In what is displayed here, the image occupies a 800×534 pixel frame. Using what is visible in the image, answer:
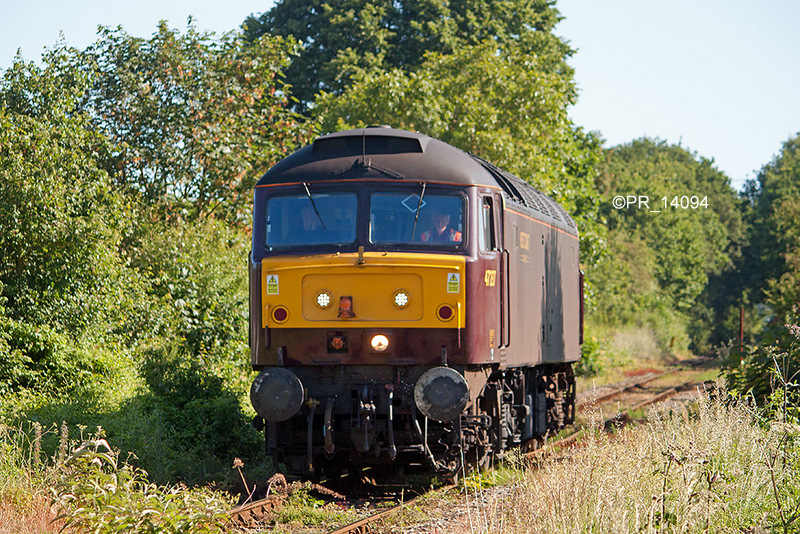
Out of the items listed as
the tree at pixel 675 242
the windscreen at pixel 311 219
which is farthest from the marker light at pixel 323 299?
the tree at pixel 675 242

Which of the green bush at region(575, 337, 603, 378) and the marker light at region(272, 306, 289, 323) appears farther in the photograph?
the green bush at region(575, 337, 603, 378)

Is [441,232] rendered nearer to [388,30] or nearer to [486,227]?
[486,227]

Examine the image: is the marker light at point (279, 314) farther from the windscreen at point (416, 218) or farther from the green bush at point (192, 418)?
the green bush at point (192, 418)

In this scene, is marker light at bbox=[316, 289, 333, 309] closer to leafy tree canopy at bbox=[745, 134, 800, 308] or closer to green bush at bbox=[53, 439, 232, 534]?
green bush at bbox=[53, 439, 232, 534]

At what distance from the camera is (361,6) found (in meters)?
33.8

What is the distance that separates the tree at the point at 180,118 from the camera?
2050cm

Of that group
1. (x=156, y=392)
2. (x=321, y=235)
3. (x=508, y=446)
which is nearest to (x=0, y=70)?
(x=156, y=392)

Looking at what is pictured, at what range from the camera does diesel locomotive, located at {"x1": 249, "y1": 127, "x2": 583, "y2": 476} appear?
9406 mm

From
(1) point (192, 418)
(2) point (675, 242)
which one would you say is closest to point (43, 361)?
(1) point (192, 418)

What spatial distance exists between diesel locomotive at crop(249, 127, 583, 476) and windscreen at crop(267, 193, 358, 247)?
0.04ft

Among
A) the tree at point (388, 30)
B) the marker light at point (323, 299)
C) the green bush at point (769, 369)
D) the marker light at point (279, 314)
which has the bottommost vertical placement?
the green bush at point (769, 369)

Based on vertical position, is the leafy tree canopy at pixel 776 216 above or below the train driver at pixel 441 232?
above

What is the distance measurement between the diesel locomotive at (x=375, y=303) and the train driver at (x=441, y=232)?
10 mm

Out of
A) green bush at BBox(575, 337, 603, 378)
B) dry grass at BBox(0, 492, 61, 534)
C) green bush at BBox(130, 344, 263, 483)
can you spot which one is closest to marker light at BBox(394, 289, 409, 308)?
green bush at BBox(130, 344, 263, 483)
